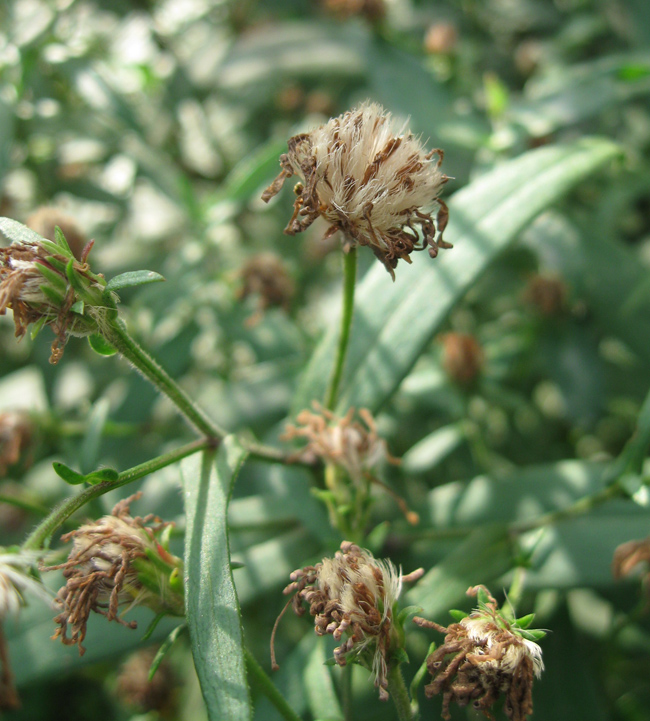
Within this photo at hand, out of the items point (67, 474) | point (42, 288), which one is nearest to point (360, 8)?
point (42, 288)

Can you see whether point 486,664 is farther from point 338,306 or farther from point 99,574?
point 338,306

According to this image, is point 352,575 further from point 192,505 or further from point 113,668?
point 113,668

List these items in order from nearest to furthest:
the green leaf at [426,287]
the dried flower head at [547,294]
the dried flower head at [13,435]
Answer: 1. the green leaf at [426,287]
2. the dried flower head at [13,435]
3. the dried flower head at [547,294]

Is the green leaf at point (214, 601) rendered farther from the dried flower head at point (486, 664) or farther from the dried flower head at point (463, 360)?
the dried flower head at point (463, 360)

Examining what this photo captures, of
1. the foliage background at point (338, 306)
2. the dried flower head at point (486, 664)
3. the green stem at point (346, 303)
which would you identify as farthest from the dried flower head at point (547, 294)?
the dried flower head at point (486, 664)

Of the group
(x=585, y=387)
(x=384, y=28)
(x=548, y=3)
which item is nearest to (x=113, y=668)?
(x=585, y=387)

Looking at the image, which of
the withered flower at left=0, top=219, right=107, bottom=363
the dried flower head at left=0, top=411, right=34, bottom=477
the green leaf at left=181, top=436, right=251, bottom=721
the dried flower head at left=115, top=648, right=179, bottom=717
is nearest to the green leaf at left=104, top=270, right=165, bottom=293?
the withered flower at left=0, top=219, right=107, bottom=363

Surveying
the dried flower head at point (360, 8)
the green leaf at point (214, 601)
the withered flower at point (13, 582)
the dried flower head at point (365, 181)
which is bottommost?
the green leaf at point (214, 601)
